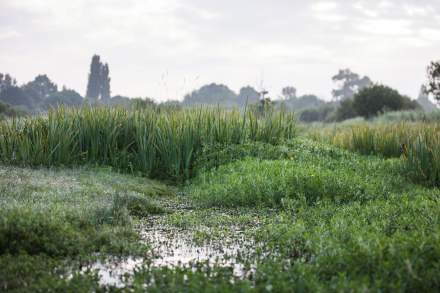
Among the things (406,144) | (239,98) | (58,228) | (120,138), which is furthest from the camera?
(239,98)

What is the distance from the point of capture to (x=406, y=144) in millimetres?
12352

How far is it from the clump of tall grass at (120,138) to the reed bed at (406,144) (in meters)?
3.38

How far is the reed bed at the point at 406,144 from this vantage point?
30.8 feet

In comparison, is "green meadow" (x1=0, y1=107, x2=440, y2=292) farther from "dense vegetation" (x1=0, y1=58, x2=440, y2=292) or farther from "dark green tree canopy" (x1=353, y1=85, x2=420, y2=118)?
"dark green tree canopy" (x1=353, y1=85, x2=420, y2=118)

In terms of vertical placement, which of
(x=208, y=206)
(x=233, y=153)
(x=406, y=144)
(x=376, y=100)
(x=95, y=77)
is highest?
(x=95, y=77)

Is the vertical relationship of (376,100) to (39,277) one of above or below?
above

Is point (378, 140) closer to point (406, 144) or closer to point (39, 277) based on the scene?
point (406, 144)

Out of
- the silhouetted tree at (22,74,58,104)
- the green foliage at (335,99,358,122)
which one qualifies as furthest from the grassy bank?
the silhouetted tree at (22,74,58,104)

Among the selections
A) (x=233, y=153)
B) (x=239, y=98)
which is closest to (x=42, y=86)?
(x=239, y=98)

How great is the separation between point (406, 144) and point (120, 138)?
6339 millimetres

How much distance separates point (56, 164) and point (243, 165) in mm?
3640

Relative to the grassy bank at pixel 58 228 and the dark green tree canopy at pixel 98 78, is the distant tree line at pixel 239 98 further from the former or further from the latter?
the grassy bank at pixel 58 228

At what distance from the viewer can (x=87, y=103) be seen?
12.0 meters

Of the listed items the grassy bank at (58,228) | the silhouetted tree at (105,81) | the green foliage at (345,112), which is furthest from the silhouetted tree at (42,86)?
the grassy bank at (58,228)
